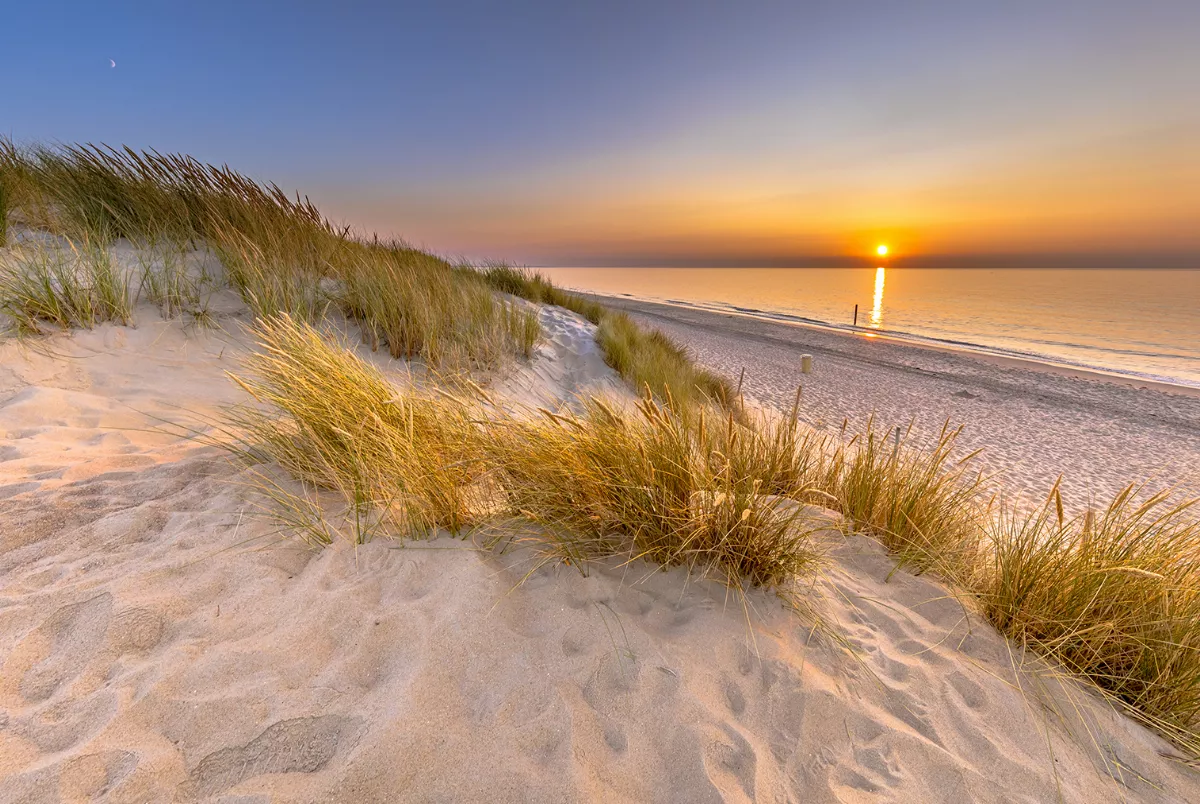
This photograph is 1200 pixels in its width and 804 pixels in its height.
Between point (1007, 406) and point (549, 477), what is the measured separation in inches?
404

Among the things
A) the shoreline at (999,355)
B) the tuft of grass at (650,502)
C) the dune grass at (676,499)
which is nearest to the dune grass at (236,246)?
the dune grass at (676,499)

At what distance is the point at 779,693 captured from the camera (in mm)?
1583

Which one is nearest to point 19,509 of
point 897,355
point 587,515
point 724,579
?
point 587,515

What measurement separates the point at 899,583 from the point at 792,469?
0.85 m

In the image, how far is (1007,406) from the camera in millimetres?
8797

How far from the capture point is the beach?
5.94m

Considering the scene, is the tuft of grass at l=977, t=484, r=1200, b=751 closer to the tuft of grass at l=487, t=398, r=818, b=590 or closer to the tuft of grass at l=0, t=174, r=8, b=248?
the tuft of grass at l=487, t=398, r=818, b=590

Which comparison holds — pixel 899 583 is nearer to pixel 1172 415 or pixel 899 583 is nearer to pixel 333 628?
pixel 333 628

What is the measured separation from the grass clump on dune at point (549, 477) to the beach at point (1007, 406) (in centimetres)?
295

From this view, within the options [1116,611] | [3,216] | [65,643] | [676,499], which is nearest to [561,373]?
[676,499]

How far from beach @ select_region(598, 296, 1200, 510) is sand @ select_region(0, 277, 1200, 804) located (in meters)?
2.86

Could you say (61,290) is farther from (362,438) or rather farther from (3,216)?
(362,438)

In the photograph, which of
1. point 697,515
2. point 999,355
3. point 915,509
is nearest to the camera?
point 697,515

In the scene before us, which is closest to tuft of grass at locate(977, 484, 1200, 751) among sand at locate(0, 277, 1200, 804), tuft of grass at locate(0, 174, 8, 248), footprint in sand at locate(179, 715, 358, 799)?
sand at locate(0, 277, 1200, 804)
